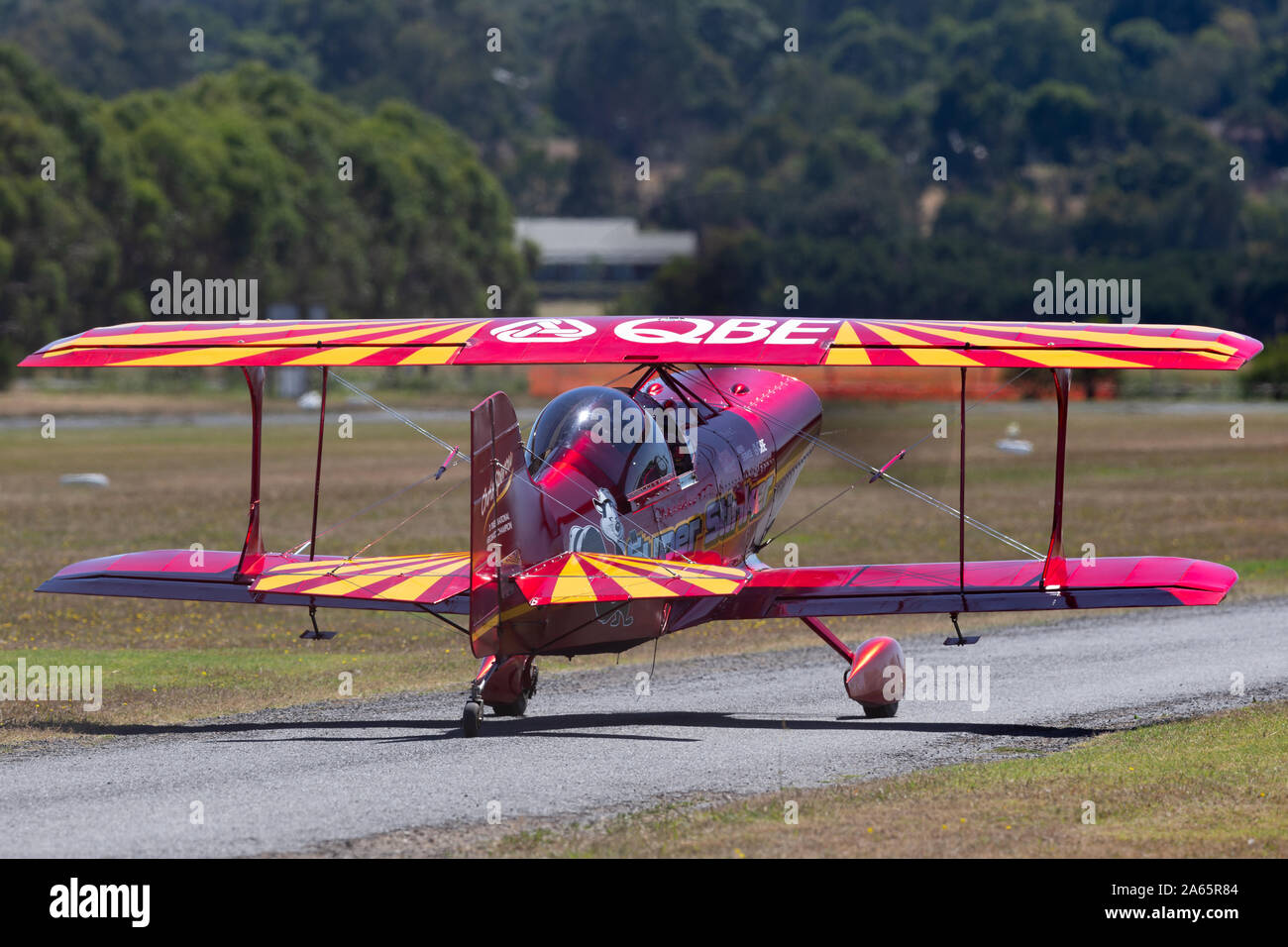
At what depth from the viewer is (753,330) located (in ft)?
49.4

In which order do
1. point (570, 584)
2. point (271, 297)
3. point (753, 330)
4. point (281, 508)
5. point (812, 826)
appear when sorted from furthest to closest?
point (271, 297)
point (281, 508)
point (753, 330)
point (570, 584)
point (812, 826)

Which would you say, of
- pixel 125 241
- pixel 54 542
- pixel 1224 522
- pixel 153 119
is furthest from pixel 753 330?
pixel 153 119

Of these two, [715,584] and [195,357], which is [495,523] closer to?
[715,584]

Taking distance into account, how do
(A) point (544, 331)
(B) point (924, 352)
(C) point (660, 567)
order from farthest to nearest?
(A) point (544, 331) → (B) point (924, 352) → (C) point (660, 567)

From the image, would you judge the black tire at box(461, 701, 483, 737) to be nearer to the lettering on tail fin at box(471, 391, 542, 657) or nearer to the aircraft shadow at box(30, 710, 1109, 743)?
the aircraft shadow at box(30, 710, 1109, 743)

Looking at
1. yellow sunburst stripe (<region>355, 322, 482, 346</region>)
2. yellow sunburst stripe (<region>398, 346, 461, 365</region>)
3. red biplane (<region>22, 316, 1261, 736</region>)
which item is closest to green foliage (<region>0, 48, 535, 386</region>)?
red biplane (<region>22, 316, 1261, 736</region>)

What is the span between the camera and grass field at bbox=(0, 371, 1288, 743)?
18922 millimetres

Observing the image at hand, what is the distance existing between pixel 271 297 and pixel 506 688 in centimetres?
8089

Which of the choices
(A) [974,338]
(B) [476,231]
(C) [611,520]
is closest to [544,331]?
(C) [611,520]

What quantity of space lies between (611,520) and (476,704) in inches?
68.5

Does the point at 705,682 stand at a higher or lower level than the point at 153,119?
lower

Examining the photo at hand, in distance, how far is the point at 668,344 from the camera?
48.1 feet
